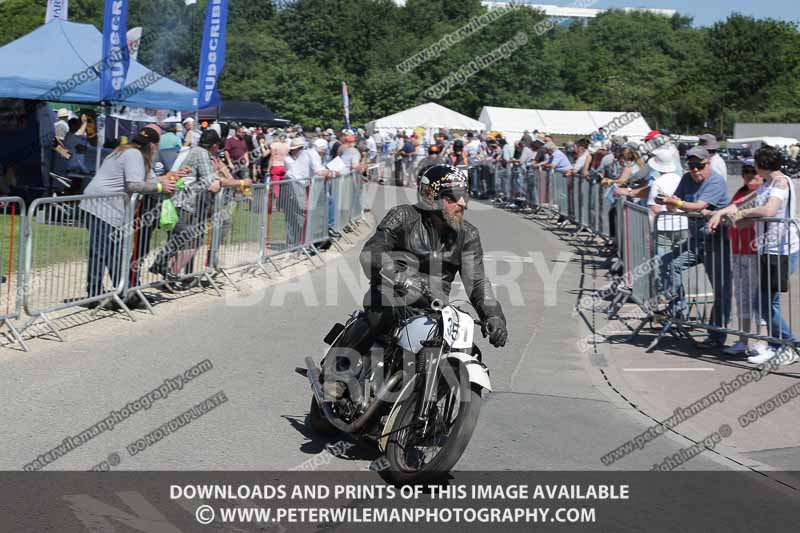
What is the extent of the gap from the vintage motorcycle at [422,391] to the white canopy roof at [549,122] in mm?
48952

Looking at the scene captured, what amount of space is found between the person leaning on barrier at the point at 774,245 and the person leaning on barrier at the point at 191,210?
6.01 m

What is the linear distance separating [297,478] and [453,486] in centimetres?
88

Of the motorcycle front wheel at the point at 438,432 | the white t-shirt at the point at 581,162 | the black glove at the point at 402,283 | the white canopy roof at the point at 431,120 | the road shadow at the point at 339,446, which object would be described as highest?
the white canopy roof at the point at 431,120

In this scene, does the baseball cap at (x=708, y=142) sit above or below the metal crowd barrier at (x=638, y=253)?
above

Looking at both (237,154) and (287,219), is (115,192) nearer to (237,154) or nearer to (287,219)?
(287,219)

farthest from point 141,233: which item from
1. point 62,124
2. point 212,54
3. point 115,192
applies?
point 62,124

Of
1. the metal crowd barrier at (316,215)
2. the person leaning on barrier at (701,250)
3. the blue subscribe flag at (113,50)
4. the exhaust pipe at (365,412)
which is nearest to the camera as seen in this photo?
the exhaust pipe at (365,412)

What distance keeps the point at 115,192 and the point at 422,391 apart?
6233 millimetres

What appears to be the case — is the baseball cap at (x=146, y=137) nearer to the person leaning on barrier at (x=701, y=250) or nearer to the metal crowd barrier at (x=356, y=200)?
the person leaning on barrier at (x=701, y=250)

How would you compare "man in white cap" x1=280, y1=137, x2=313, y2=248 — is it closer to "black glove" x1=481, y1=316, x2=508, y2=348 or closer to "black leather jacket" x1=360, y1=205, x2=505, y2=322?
"black leather jacket" x1=360, y1=205, x2=505, y2=322

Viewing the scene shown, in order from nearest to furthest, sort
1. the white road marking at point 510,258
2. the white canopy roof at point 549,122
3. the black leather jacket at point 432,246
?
1. the black leather jacket at point 432,246
2. the white road marking at point 510,258
3. the white canopy roof at point 549,122

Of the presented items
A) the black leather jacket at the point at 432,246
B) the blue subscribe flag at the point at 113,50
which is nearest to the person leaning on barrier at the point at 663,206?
the black leather jacket at the point at 432,246

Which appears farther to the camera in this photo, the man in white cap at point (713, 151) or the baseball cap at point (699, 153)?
the man in white cap at point (713, 151)

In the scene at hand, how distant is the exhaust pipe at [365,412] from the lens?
18.4 ft
